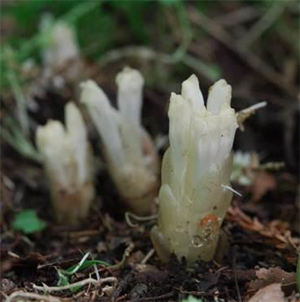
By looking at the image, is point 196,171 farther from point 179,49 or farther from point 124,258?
point 179,49

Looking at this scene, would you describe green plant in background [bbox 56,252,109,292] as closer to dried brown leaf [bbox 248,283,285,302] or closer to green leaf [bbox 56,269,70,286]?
green leaf [bbox 56,269,70,286]

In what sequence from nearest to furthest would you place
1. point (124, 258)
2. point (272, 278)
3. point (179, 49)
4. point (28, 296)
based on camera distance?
point (28, 296) → point (272, 278) → point (124, 258) → point (179, 49)

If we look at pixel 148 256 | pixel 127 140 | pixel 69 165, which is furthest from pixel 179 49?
pixel 148 256

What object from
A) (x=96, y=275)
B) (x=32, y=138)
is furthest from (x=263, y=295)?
(x=32, y=138)

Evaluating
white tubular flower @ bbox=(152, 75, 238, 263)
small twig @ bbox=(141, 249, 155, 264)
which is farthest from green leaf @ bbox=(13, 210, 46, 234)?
white tubular flower @ bbox=(152, 75, 238, 263)

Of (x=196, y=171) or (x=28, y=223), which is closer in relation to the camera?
(x=196, y=171)
